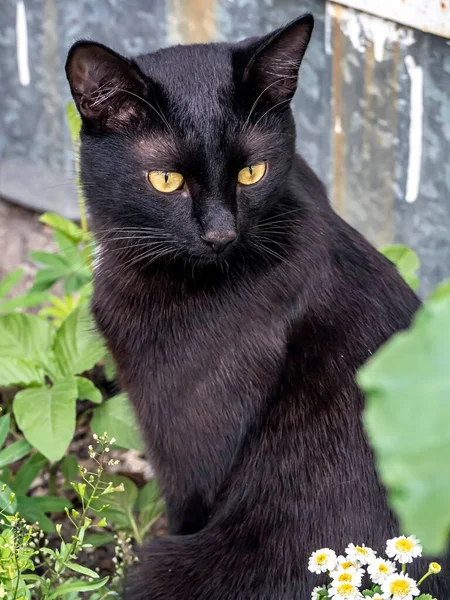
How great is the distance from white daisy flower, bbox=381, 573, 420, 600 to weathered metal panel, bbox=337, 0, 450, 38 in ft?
4.63

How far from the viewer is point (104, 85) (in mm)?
1435

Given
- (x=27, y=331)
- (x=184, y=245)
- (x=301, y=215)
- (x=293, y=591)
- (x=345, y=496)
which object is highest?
(x=27, y=331)

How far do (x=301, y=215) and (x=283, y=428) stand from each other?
40 centimetres

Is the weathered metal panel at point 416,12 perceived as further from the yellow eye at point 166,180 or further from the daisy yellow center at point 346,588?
the daisy yellow center at point 346,588

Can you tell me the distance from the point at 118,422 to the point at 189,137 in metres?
0.77

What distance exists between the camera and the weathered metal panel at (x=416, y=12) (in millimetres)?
2082

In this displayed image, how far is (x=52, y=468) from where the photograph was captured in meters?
2.11

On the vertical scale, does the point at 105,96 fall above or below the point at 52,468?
above

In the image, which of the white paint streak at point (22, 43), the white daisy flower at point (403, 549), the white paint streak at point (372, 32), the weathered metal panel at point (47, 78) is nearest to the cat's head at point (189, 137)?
the white daisy flower at point (403, 549)

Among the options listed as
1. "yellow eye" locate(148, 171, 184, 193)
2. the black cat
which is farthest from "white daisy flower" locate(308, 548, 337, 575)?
"yellow eye" locate(148, 171, 184, 193)

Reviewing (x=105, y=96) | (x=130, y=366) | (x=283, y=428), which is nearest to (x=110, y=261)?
(x=130, y=366)

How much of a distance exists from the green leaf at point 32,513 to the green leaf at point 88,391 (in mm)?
264

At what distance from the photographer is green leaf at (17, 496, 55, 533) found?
1817 mm

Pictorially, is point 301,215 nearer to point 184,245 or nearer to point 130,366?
point 184,245
